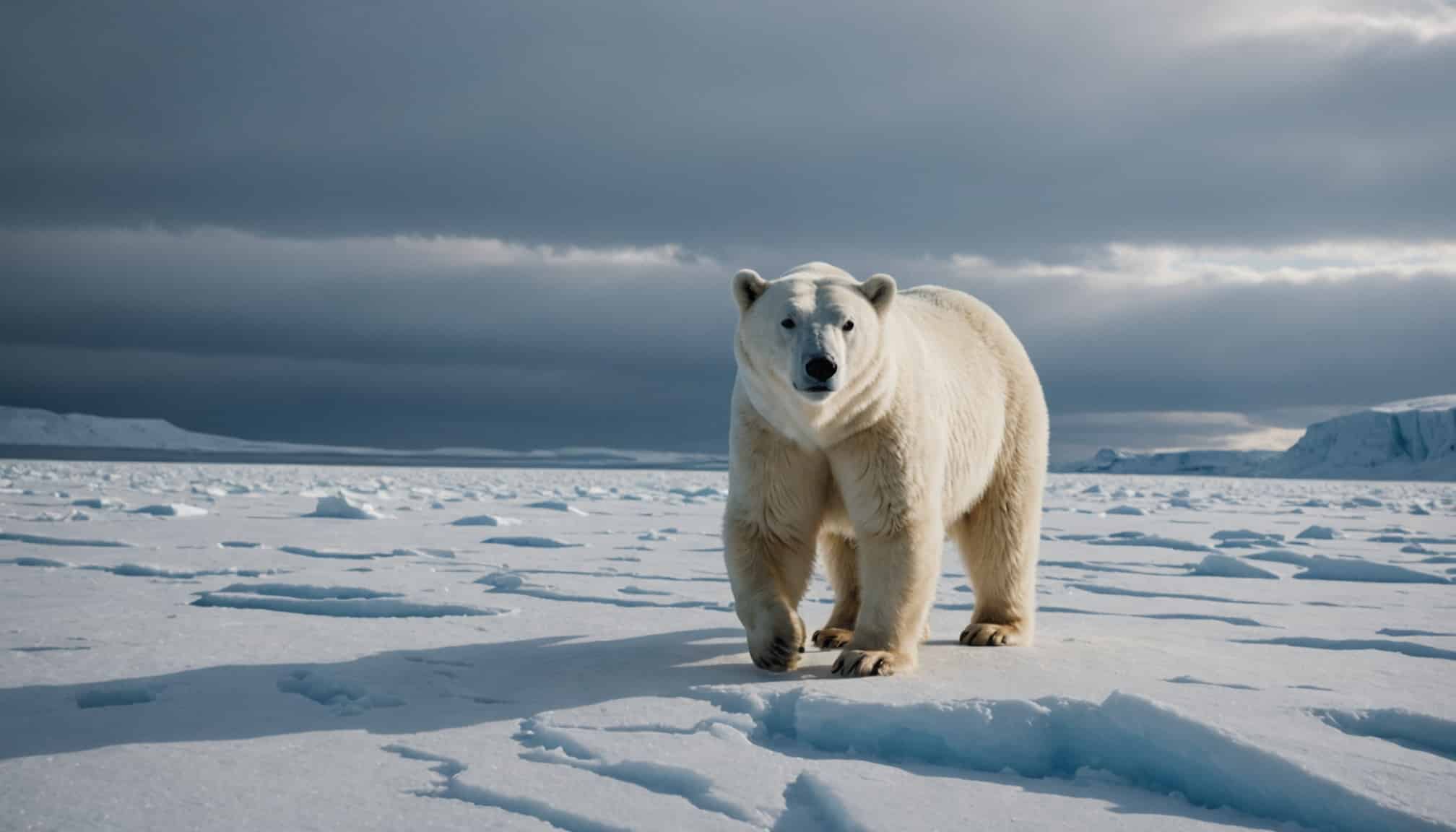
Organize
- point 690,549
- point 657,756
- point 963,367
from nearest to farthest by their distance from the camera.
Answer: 1. point 657,756
2. point 963,367
3. point 690,549

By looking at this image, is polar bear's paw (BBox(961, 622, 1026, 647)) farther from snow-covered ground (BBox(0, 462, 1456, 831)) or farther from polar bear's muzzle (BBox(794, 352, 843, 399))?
polar bear's muzzle (BBox(794, 352, 843, 399))

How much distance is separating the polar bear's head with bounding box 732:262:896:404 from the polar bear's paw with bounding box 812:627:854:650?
3.21 feet

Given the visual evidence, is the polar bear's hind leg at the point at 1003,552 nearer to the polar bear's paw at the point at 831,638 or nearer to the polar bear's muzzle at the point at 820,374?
the polar bear's paw at the point at 831,638

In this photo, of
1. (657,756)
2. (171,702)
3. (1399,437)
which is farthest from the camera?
(1399,437)

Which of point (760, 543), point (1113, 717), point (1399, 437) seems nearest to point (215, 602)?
point (760, 543)

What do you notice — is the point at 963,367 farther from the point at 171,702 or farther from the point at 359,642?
the point at 171,702

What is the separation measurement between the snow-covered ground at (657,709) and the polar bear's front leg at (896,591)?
12 centimetres

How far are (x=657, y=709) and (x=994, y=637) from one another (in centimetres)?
137

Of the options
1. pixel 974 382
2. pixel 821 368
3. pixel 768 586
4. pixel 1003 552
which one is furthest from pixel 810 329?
pixel 1003 552

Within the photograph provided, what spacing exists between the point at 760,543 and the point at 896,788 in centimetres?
116

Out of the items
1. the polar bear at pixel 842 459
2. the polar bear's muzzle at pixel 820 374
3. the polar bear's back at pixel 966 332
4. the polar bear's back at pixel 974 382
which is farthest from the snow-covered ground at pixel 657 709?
the polar bear's back at pixel 966 332

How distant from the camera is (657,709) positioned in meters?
2.14

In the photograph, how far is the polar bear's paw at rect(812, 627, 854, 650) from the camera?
3.20m

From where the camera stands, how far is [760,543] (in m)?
2.78
